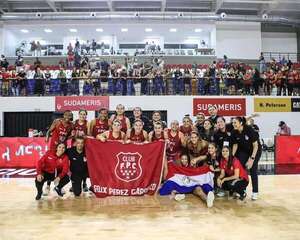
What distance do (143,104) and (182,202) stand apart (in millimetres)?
10563

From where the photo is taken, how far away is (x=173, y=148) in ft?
23.7

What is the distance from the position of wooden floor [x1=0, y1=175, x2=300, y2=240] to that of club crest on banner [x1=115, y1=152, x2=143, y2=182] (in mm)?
408

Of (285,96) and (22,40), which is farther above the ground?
(22,40)

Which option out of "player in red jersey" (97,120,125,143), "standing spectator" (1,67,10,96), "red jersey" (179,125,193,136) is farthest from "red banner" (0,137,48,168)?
"red jersey" (179,125,193,136)

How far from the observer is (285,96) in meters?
17.4

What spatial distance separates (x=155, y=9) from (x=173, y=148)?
59.5 feet

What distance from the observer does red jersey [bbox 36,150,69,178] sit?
6.68 m

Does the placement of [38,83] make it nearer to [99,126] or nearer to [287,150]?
[99,126]

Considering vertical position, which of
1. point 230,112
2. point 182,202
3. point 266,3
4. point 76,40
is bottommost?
point 182,202

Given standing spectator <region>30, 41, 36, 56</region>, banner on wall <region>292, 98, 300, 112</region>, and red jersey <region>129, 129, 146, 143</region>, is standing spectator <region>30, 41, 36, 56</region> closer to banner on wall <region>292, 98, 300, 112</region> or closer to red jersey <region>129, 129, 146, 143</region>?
banner on wall <region>292, 98, 300, 112</region>

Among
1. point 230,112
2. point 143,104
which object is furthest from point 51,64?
point 230,112

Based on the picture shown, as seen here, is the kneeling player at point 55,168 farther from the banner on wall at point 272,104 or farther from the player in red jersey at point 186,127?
the banner on wall at point 272,104

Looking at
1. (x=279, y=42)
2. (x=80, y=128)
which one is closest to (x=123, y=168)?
(x=80, y=128)

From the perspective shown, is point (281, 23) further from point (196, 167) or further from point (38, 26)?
point (196, 167)
